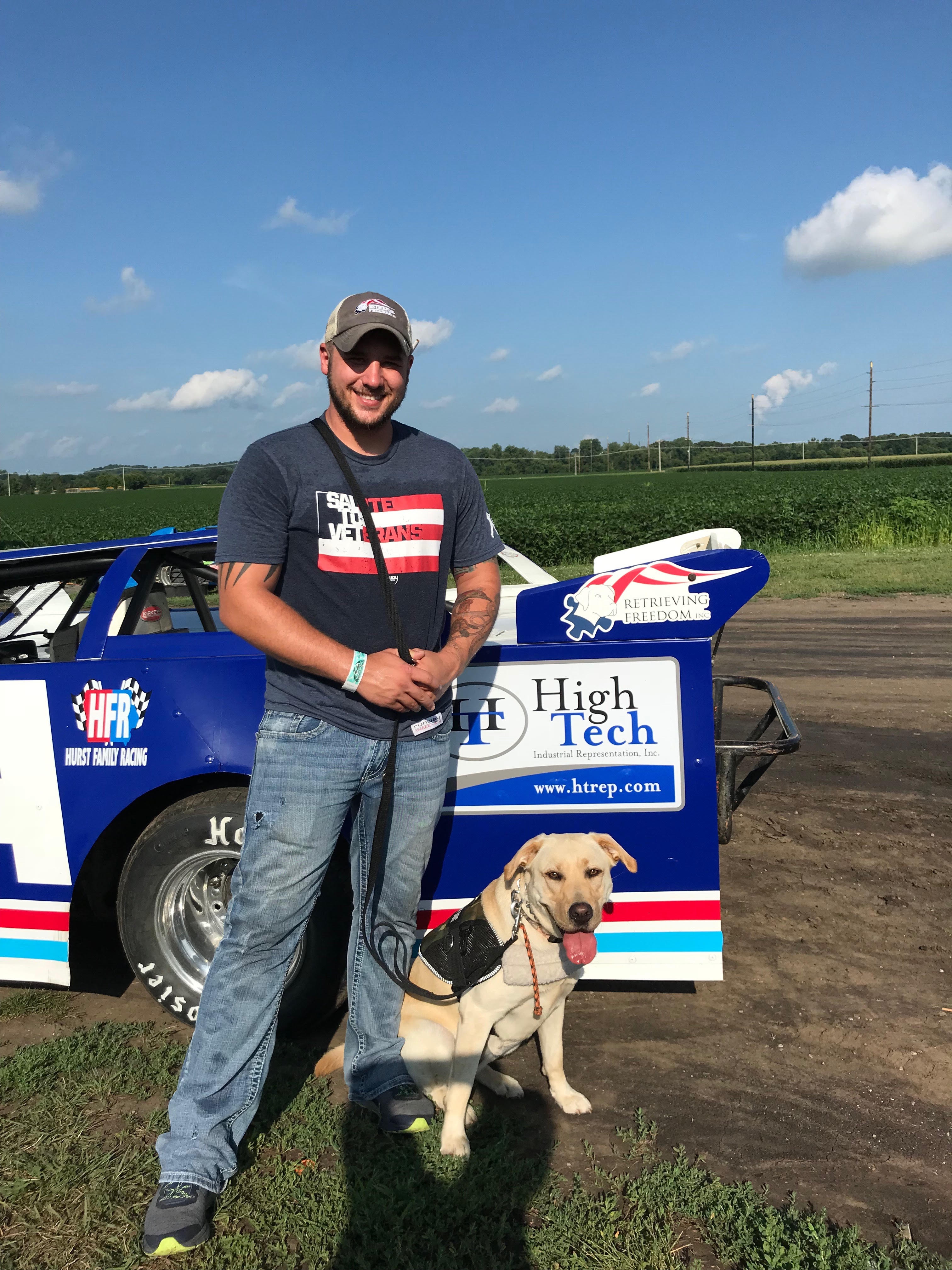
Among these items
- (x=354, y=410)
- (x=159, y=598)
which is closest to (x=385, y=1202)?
(x=354, y=410)

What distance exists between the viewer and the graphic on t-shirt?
2.27 m

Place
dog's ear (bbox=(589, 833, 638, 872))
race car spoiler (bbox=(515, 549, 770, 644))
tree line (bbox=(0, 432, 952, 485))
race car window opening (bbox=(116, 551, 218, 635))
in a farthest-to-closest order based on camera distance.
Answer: tree line (bbox=(0, 432, 952, 485)), race car window opening (bbox=(116, 551, 218, 635)), race car spoiler (bbox=(515, 549, 770, 644)), dog's ear (bbox=(589, 833, 638, 872))

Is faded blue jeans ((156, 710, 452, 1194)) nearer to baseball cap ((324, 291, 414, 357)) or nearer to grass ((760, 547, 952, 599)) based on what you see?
baseball cap ((324, 291, 414, 357))

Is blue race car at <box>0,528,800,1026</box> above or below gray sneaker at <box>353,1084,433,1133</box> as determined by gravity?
above

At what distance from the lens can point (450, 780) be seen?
292 cm

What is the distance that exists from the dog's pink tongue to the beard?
149cm

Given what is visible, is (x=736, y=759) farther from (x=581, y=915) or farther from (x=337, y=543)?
(x=337, y=543)

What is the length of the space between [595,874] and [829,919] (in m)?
1.80

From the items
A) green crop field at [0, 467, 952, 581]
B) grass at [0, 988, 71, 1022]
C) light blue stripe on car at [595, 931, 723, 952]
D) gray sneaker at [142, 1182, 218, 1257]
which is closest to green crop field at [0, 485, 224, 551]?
green crop field at [0, 467, 952, 581]

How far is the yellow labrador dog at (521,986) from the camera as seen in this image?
2.54m

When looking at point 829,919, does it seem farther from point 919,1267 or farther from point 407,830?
point 407,830

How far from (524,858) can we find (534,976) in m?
0.33

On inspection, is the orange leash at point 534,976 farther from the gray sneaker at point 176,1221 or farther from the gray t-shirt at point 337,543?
the gray sneaker at point 176,1221

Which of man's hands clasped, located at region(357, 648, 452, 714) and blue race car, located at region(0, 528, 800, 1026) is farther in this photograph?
blue race car, located at region(0, 528, 800, 1026)
